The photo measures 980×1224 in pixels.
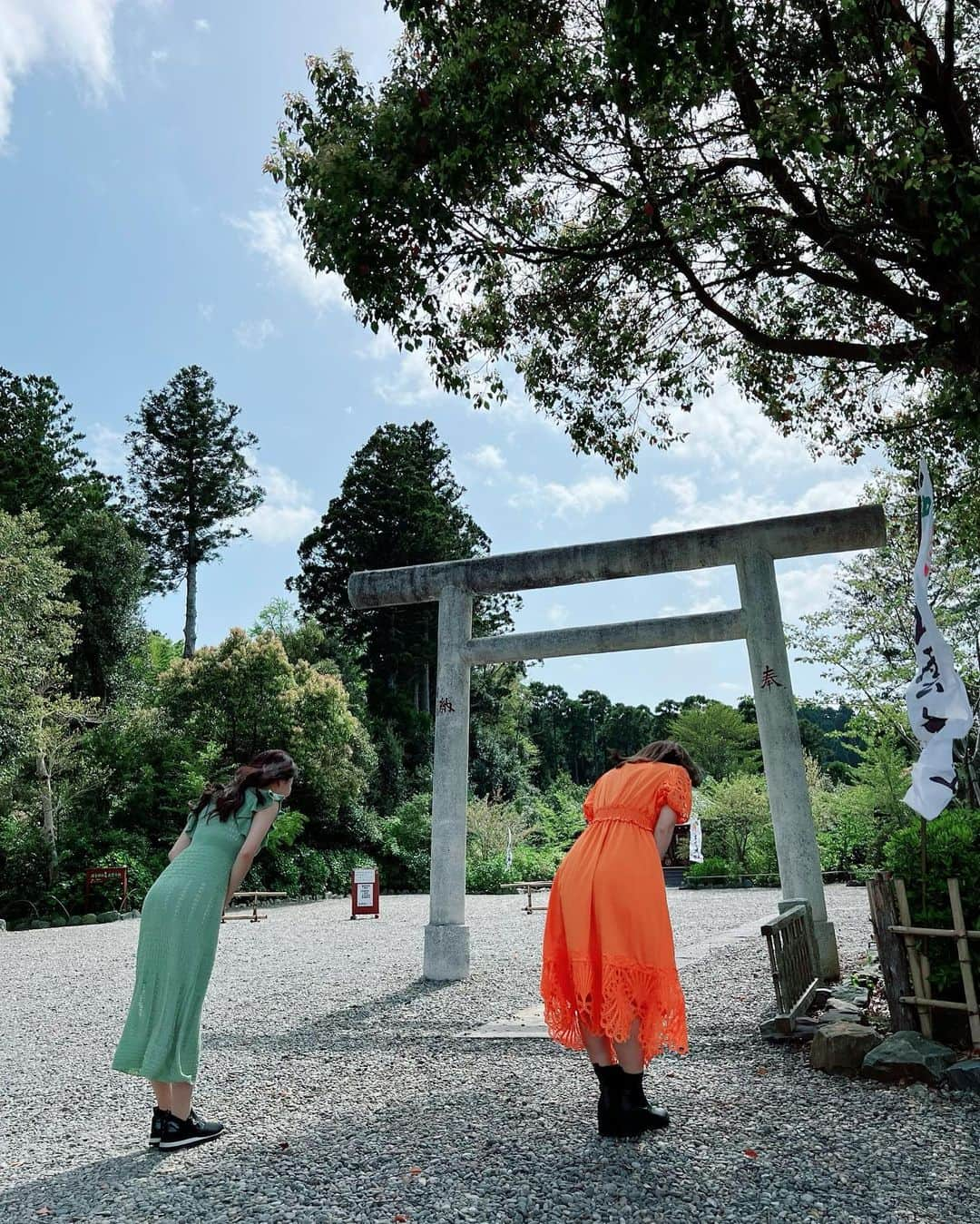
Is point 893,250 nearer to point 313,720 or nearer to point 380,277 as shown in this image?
point 380,277

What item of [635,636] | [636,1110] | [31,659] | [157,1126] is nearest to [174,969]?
[157,1126]

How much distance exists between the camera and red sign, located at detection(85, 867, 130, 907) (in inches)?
669

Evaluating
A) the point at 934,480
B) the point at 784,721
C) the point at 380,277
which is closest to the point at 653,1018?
the point at 784,721

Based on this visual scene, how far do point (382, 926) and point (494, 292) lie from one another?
31.9 feet

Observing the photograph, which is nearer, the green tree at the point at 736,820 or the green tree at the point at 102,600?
the green tree at the point at 736,820

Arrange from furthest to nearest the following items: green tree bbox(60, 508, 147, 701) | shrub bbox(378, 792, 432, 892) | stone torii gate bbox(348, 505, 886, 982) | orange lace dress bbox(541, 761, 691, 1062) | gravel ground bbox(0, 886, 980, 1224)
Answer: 1. green tree bbox(60, 508, 147, 701)
2. shrub bbox(378, 792, 432, 892)
3. stone torii gate bbox(348, 505, 886, 982)
4. orange lace dress bbox(541, 761, 691, 1062)
5. gravel ground bbox(0, 886, 980, 1224)

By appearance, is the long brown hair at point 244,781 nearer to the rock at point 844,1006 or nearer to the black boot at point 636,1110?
the black boot at point 636,1110

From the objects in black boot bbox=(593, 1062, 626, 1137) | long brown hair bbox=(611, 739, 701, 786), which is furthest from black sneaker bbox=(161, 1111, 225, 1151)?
long brown hair bbox=(611, 739, 701, 786)

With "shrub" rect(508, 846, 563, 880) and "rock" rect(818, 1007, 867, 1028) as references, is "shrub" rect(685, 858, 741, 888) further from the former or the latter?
"rock" rect(818, 1007, 867, 1028)

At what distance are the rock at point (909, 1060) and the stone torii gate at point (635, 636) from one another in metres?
2.21

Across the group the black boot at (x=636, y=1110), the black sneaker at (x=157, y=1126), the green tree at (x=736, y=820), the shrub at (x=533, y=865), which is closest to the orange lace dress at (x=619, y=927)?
the black boot at (x=636, y=1110)

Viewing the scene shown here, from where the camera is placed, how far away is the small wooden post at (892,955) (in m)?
4.45

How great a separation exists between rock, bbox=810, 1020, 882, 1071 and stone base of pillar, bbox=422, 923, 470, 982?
12.2 ft

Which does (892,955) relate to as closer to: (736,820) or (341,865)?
(736,820)
